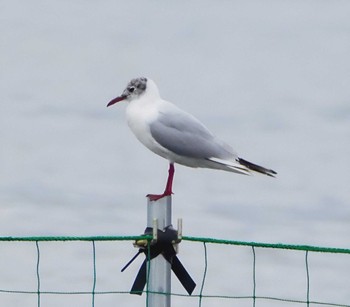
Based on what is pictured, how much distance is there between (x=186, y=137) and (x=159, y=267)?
191cm

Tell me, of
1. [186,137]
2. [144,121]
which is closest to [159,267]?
[186,137]

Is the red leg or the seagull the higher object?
the seagull

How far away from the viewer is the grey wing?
765 cm

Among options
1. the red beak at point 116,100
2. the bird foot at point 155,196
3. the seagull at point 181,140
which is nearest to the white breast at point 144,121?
the seagull at point 181,140

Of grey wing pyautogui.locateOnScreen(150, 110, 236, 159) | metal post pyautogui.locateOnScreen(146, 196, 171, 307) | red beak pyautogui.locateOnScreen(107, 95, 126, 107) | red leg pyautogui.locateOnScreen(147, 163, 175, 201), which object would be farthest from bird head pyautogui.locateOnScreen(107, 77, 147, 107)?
metal post pyautogui.locateOnScreen(146, 196, 171, 307)

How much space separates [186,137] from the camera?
7629 millimetres

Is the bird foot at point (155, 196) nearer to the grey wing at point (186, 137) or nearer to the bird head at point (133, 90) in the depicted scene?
the grey wing at point (186, 137)

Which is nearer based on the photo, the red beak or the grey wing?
the grey wing

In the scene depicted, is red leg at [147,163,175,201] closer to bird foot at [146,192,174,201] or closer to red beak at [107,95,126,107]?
bird foot at [146,192,174,201]

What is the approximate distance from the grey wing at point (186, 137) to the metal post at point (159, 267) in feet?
5.66

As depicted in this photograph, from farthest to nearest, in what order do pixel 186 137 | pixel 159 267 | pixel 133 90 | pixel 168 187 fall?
pixel 133 90, pixel 186 137, pixel 168 187, pixel 159 267

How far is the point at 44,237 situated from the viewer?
567 cm

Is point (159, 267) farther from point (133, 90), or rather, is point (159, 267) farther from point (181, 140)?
point (133, 90)

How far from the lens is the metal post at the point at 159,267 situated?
5.77 metres
